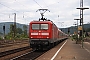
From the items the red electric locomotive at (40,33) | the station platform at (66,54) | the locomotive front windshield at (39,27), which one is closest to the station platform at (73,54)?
the station platform at (66,54)

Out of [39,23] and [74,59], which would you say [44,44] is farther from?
[74,59]

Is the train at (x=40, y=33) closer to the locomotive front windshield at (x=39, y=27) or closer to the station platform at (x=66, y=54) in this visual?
the locomotive front windshield at (x=39, y=27)

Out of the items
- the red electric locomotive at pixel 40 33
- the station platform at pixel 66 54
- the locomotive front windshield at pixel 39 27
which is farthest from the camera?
the locomotive front windshield at pixel 39 27

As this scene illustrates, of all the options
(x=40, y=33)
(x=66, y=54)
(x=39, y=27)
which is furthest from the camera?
(x=39, y=27)

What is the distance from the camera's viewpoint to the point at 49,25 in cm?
2303

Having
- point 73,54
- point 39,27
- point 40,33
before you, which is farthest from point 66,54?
point 39,27

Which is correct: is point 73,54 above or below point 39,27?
below

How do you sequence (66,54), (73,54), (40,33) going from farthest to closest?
(40,33), (73,54), (66,54)

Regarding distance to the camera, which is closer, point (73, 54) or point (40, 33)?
point (73, 54)

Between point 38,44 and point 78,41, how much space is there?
24.5 m

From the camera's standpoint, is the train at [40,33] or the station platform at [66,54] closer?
the station platform at [66,54]

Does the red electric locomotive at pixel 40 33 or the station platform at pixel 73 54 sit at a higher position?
the red electric locomotive at pixel 40 33

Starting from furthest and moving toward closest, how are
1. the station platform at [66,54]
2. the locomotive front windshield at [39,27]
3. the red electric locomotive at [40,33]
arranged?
1. the locomotive front windshield at [39,27]
2. the red electric locomotive at [40,33]
3. the station platform at [66,54]

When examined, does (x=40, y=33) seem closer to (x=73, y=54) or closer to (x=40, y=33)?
(x=40, y=33)
